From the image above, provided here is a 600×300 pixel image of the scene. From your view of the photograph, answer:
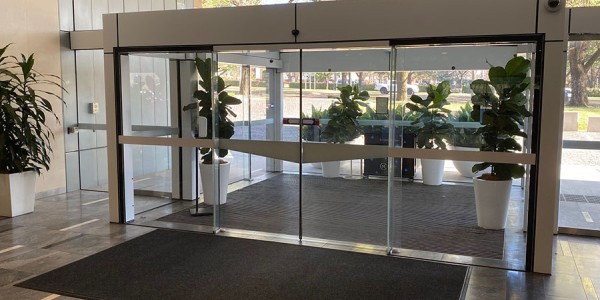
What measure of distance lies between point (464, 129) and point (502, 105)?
0.41 meters

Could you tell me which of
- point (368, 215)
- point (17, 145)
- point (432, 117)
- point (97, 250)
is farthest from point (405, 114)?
point (17, 145)

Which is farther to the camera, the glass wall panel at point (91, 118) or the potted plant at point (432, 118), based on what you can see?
the glass wall panel at point (91, 118)

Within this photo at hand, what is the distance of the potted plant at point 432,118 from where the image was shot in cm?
512

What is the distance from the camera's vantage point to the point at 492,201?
5621 millimetres

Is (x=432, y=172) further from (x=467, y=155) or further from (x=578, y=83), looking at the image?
(x=578, y=83)

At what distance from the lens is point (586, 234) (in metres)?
5.90

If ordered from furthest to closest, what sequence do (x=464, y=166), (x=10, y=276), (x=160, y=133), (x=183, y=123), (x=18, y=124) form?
(x=160, y=133), (x=183, y=123), (x=18, y=124), (x=464, y=166), (x=10, y=276)

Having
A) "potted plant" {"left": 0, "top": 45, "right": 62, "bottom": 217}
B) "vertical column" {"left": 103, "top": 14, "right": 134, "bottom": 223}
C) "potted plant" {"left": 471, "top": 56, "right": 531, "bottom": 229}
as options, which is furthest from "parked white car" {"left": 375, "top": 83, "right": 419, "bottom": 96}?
"potted plant" {"left": 0, "top": 45, "right": 62, "bottom": 217}

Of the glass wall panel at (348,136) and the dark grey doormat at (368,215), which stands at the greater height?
the glass wall panel at (348,136)

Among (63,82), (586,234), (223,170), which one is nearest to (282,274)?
(223,170)

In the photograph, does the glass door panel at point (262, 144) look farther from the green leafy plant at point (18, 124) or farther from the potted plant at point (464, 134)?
the green leafy plant at point (18, 124)

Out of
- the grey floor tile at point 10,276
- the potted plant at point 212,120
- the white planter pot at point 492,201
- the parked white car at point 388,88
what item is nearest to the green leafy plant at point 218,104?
the potted plant at point 212,120

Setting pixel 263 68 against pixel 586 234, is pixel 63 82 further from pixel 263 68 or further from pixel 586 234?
pixel 586 234

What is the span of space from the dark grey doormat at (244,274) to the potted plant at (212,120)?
105 centimetres
